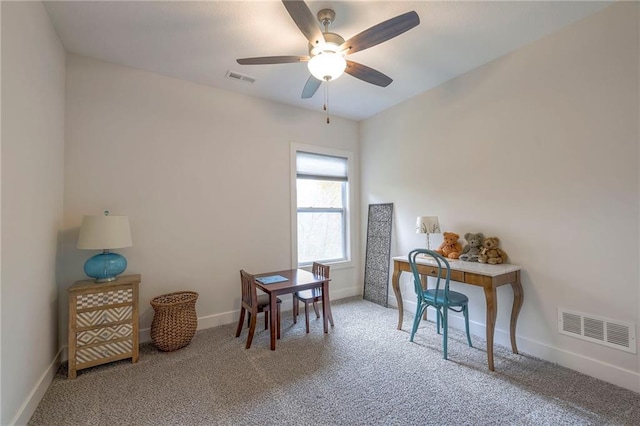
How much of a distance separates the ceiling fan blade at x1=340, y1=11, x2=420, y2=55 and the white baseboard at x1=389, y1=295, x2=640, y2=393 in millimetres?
2764

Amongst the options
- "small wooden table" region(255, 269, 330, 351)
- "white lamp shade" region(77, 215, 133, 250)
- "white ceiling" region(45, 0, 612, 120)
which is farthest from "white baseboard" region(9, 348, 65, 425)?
"white ceiling" region(45, 0, 612, 120)

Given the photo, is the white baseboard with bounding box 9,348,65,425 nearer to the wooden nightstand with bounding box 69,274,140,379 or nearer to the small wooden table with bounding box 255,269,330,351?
the wooden nightstand with bounding box 69,274,140,379

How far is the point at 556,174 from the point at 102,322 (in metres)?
4.00

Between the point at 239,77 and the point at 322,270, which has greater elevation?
the point at 239,77

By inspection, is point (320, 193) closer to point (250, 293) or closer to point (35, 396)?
point (250, 293)

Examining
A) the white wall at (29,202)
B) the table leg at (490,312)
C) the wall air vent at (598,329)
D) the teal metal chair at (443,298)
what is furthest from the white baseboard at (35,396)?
the wall air vent at (598,329)

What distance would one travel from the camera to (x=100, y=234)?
7.47ft

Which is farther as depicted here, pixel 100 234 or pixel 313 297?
pixel 313 297

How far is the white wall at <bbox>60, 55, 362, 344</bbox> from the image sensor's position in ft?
8.57

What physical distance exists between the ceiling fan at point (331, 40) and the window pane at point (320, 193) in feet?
6.35

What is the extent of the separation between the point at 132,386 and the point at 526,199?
142 inches

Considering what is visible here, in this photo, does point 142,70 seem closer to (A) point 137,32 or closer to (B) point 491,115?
(A) point 137,32

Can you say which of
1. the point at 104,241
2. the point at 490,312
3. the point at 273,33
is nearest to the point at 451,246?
the point at 490,312

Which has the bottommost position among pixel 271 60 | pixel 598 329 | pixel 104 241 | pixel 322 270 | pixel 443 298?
pixel 598 329
